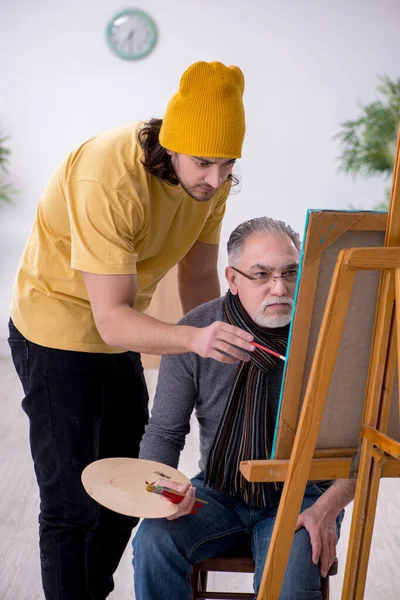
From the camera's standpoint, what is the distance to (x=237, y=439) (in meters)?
1.56

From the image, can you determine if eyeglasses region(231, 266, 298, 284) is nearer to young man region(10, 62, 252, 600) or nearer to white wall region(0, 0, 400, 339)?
young man region(10, 62, 252, 600)

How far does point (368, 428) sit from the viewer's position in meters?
1.25

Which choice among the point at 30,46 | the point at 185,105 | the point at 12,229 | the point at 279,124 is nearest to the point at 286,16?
the point at 279,124

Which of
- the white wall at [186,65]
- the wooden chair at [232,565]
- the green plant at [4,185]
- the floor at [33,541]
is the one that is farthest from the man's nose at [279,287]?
the green plant at [4,185]

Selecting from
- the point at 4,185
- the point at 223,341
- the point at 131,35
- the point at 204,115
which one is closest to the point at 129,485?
the point at 223,341

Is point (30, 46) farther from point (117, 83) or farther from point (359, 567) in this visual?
point (359, 567)

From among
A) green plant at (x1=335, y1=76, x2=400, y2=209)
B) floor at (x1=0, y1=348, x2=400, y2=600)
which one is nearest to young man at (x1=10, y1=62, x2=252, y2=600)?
floor at (x1=0, y1=348, x2=400, y2=600)

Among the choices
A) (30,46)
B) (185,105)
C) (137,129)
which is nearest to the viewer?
(185,105)

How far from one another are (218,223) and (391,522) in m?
1.42

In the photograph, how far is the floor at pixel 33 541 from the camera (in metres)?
2.21

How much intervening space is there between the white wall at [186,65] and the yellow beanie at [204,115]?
3.95 metres

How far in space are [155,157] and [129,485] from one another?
661 mm

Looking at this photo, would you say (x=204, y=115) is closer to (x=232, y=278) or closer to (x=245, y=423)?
(x=232, y=278)

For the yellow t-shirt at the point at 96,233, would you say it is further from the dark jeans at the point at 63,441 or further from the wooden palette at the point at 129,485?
the wooden palette at the point at 129,485
